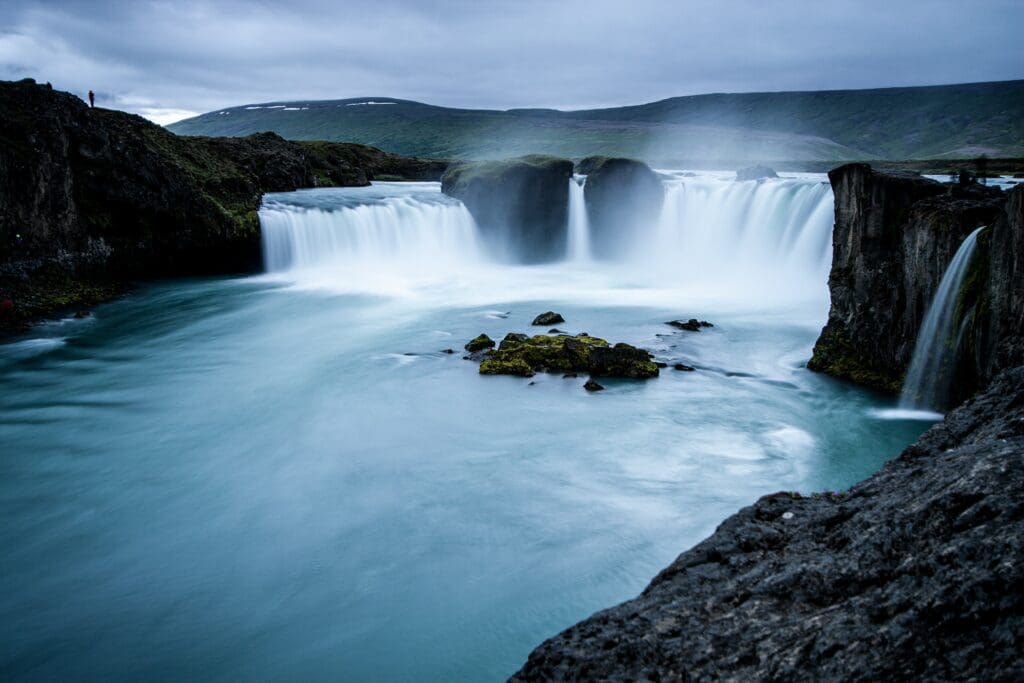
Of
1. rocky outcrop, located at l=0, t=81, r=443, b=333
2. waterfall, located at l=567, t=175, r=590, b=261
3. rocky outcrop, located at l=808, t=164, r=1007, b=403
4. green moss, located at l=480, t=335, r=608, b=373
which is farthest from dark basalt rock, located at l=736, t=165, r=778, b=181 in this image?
green moss, located at l=480, t=335, r=608, b=373

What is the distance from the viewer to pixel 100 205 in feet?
92.8

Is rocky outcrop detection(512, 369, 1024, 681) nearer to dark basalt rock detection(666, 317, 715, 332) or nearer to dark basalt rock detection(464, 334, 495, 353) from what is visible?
dark basalt rock detection(464, 334, 495, 353)

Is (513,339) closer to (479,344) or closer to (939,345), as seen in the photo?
(479,344)

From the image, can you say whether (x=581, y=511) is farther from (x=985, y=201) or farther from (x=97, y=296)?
(x=97, y=296)

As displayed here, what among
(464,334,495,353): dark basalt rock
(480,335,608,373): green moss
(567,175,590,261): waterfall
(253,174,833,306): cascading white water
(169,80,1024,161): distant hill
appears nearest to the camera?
(480,335,608,373): green moss

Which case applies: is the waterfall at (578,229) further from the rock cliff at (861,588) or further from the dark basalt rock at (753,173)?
the rock cliff at (861,588)

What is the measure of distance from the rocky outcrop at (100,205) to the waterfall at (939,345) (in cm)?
Answer: 2450

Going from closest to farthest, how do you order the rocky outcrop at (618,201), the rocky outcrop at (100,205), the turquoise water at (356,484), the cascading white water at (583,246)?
1. the turquoise water at (356,484)
2. the rocky outcrop at (100,205)
3. the cascading white water at (583,246)
4. the rocky outcrop at (618,201)

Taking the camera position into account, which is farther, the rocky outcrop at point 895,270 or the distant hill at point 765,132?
the distant hill at point 765,132

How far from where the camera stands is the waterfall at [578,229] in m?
40.1

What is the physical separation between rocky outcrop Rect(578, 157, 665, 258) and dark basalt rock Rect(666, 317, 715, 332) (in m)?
17.1

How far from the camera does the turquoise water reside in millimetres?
8117

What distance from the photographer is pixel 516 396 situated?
641 inches

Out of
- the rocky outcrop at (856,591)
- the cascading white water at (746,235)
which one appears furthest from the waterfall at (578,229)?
the rocky outcrop at (856,591)
